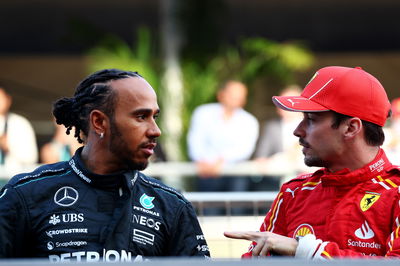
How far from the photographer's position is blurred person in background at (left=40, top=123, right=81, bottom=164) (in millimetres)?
8391

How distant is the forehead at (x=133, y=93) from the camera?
3615 millimetres

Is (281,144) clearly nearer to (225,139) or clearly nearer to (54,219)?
(225,139)

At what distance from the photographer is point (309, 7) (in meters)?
15.0

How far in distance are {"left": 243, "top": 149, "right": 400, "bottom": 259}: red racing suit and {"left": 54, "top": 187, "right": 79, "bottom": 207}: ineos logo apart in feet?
2.45

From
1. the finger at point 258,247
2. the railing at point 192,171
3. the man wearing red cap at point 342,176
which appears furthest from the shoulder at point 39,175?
the railing at point 192,171

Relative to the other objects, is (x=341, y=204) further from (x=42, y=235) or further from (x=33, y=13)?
(x=33, y=13)

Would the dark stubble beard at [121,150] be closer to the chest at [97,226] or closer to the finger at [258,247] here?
the chest at [97,226]

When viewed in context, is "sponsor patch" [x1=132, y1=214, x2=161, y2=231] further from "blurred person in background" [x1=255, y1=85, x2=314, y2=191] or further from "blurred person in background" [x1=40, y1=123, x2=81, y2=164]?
"blurred person in background" [x1=40, y1=123, x2=81, y2=164]

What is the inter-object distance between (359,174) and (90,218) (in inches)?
43.3

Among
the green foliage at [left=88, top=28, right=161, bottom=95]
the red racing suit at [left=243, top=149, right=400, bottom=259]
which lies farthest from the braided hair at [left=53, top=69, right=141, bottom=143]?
the green foliage at [left=88, top=28, right=161, bottom=95]

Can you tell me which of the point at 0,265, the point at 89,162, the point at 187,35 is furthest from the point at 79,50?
the point at 0,265

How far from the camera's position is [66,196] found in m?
3.54

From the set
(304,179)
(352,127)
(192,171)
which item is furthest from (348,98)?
(192,171)

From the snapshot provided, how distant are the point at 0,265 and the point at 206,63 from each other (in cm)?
933
